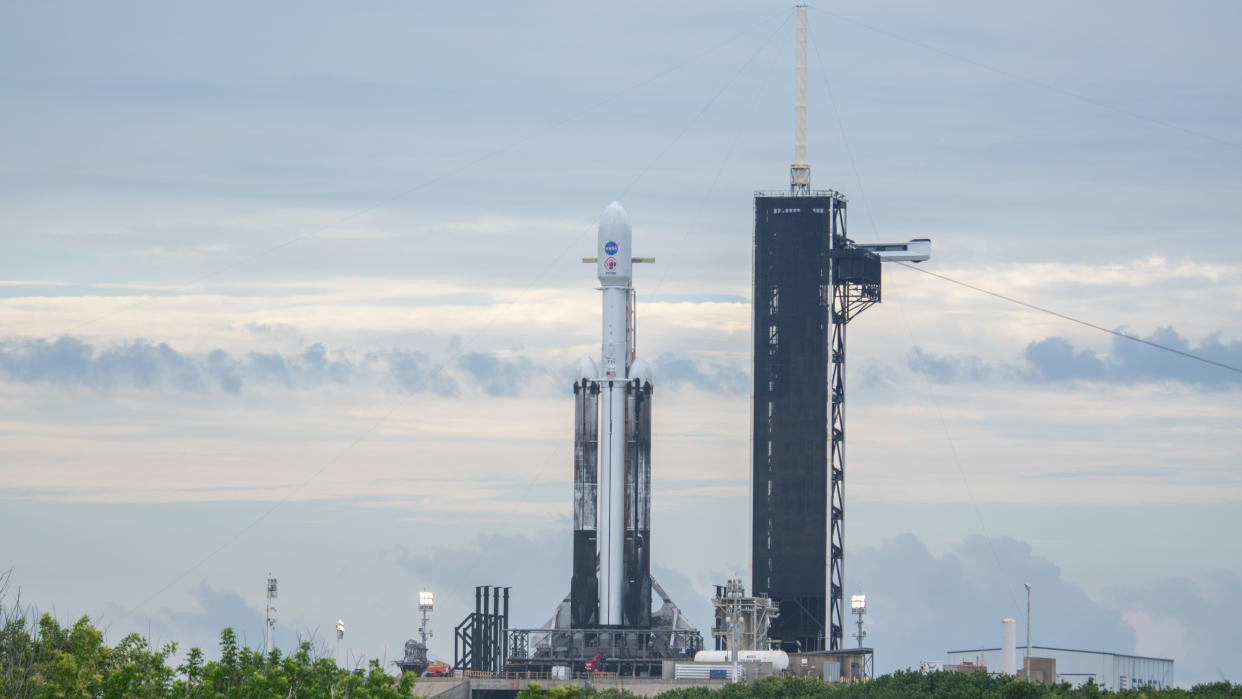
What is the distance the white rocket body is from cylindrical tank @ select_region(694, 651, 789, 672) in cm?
584

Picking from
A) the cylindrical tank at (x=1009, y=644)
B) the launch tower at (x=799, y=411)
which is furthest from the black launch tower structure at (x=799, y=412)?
the cylindrical tank at (x=1009, y=644)

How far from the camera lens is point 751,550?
405 feet

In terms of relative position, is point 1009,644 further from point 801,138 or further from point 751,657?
point 801,138

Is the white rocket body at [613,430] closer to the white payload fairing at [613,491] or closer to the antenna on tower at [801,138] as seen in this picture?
the white payload fairing at [613,491]

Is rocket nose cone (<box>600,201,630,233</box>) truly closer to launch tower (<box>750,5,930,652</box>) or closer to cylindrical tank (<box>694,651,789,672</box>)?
launch tower (<box>750,5,930,652</box>)

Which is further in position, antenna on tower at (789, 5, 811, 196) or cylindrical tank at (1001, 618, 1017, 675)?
antenna on tower at (789, 5, 811, 196)

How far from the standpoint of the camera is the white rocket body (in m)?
115

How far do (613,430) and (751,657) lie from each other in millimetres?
16414

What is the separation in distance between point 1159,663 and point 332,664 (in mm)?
78654

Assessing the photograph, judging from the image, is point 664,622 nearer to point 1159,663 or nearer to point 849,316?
point 849,316

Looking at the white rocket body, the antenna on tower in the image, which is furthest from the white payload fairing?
the antenna on tower

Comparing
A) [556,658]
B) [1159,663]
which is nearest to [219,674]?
[556,658]

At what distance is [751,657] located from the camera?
112625 millimetres

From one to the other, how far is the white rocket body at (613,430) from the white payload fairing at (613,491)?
63 mm
